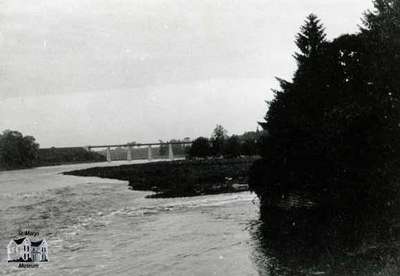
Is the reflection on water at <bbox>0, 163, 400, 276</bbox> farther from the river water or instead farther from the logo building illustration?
the logo building illustration

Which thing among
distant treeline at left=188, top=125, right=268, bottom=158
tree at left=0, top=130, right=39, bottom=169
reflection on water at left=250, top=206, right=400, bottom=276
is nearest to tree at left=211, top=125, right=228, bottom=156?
distant treeline at left=188, top=125, right=268, bottom=158

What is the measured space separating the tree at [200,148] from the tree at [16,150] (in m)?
76.2

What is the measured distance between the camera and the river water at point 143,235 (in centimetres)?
1725

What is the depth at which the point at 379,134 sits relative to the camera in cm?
1766

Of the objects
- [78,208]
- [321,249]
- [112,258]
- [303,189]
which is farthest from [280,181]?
[78,208]

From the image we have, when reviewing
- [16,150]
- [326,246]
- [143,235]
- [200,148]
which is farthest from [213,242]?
[16,150]

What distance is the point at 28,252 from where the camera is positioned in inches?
741

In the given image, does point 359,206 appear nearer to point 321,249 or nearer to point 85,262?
point 321,249

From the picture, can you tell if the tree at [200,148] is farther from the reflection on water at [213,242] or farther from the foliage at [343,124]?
the reflection on water at [213,242]

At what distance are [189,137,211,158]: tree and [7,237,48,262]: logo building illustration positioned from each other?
10333 cm

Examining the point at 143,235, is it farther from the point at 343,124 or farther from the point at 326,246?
the point at 343,124

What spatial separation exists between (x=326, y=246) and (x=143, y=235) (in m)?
10.1

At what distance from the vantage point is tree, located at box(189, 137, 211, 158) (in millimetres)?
124000

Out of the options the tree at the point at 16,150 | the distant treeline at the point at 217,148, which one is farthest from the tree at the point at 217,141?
the tree at the point at 16,150
